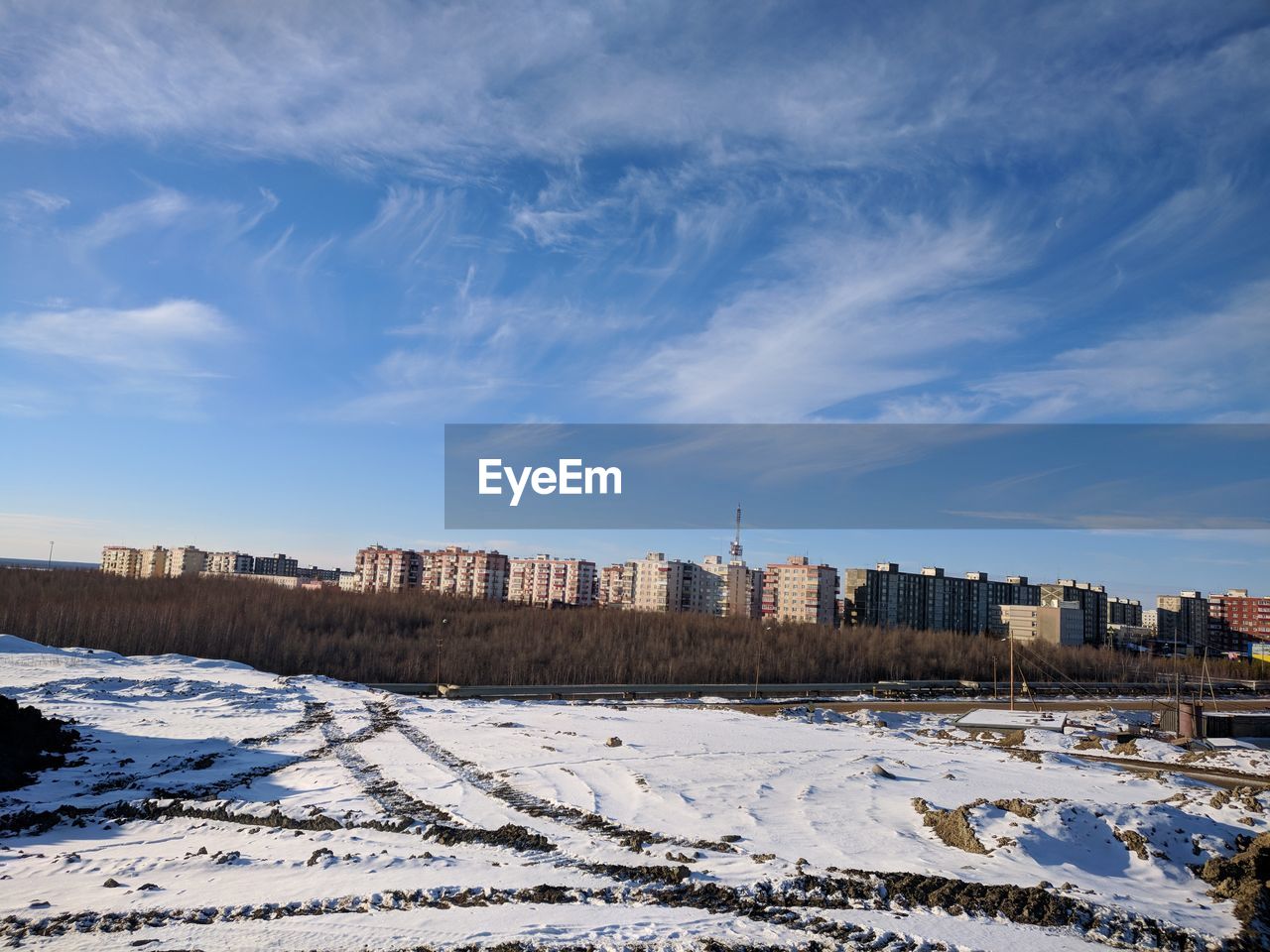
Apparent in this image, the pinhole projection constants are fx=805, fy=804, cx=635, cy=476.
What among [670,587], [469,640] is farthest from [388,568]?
[469,640]

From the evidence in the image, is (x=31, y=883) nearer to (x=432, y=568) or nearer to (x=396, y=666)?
(x=396, y=666)

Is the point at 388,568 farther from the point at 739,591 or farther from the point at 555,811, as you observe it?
the point at 555,811

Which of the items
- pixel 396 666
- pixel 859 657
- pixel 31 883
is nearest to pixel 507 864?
pixel 31 883

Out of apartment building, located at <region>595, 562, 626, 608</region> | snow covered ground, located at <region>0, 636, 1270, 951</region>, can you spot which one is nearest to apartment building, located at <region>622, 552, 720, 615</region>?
apartment building, located at <region>595, 562, 626, 608</region>

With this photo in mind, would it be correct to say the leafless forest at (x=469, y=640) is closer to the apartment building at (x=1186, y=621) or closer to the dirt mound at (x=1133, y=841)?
the apartment building at (x=1186, y=621)

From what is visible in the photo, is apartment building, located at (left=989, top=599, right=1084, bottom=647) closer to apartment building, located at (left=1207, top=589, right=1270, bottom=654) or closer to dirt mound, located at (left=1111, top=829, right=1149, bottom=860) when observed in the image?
apartment building, located at (left=1207, top=589, right=1270, bottom=654)

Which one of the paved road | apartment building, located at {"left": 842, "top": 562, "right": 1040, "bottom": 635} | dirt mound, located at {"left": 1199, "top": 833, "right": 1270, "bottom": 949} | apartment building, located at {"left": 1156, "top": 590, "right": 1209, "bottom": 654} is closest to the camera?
dirt mound, located at {"left": 1199, "top": 833, "right": 1270, "bottom": 949}

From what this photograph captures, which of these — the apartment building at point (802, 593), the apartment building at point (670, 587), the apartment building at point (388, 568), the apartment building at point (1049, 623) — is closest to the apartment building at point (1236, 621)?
the apartment building at point (1049, 623)
